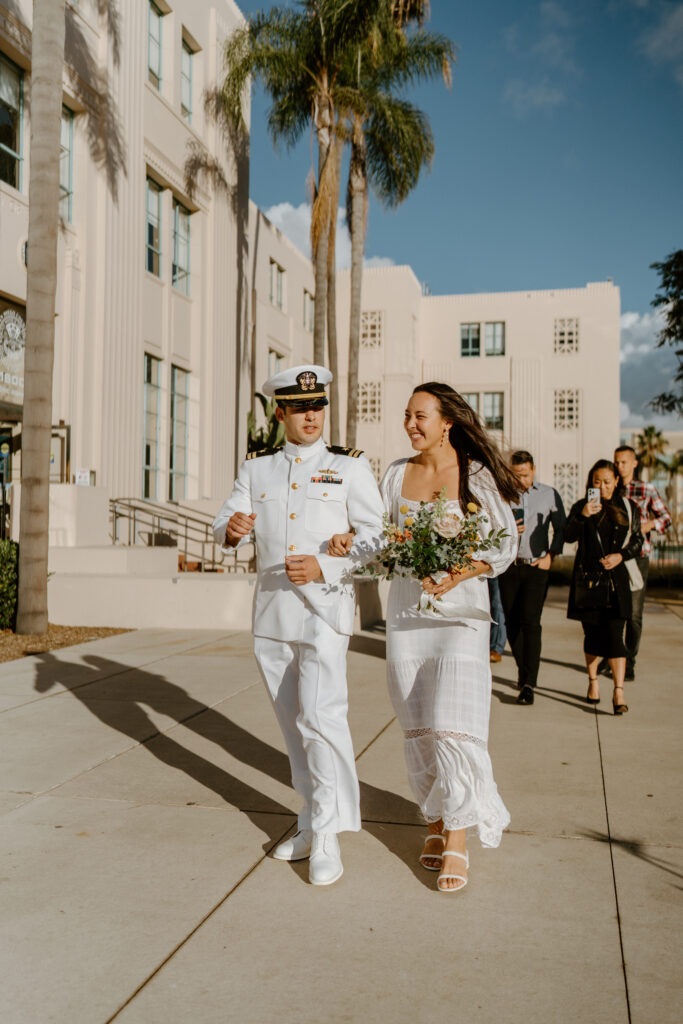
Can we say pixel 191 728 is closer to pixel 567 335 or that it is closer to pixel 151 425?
pixel 151 425

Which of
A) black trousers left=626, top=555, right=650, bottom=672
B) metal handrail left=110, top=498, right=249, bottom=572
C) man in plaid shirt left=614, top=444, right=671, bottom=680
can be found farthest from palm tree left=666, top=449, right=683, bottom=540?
black trousers left=626, top=555, right=650, bottom=672

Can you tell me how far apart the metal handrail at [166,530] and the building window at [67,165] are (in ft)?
16.8

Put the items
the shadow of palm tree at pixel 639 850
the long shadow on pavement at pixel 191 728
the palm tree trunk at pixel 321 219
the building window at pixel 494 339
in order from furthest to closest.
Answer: the building window at pixel 494 339
the palm tree trunk at pixel 321 219
the long shadow on pavement at pixel 191 728
the shadow of palm tree at pixel 639 850

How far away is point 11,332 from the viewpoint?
1441 centimetres

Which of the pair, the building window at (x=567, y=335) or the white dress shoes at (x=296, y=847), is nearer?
the white dress shoes at (x=296, y=847)

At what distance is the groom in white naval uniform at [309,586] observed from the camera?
12.1 ft

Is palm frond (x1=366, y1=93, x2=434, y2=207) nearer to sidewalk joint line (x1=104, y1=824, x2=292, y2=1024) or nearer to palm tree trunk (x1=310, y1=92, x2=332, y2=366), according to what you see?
palm tree trunk (x1=310, y1=92, x2=332, y2=366)

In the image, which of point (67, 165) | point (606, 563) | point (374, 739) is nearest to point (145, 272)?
point (67, 165)

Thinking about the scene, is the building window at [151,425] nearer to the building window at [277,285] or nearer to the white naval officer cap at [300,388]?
the building window at [277,285]

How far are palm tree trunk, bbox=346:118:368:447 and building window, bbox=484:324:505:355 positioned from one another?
692 inches

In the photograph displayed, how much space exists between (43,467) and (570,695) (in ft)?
20.5

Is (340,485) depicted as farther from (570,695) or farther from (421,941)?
(570,695)

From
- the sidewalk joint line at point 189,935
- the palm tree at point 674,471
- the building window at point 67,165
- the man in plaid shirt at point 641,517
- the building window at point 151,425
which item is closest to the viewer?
the sidewalk joint line at point 189,935

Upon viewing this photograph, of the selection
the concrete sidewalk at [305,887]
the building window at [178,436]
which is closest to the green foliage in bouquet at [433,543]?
the concrete sidewalk at [305,887]
